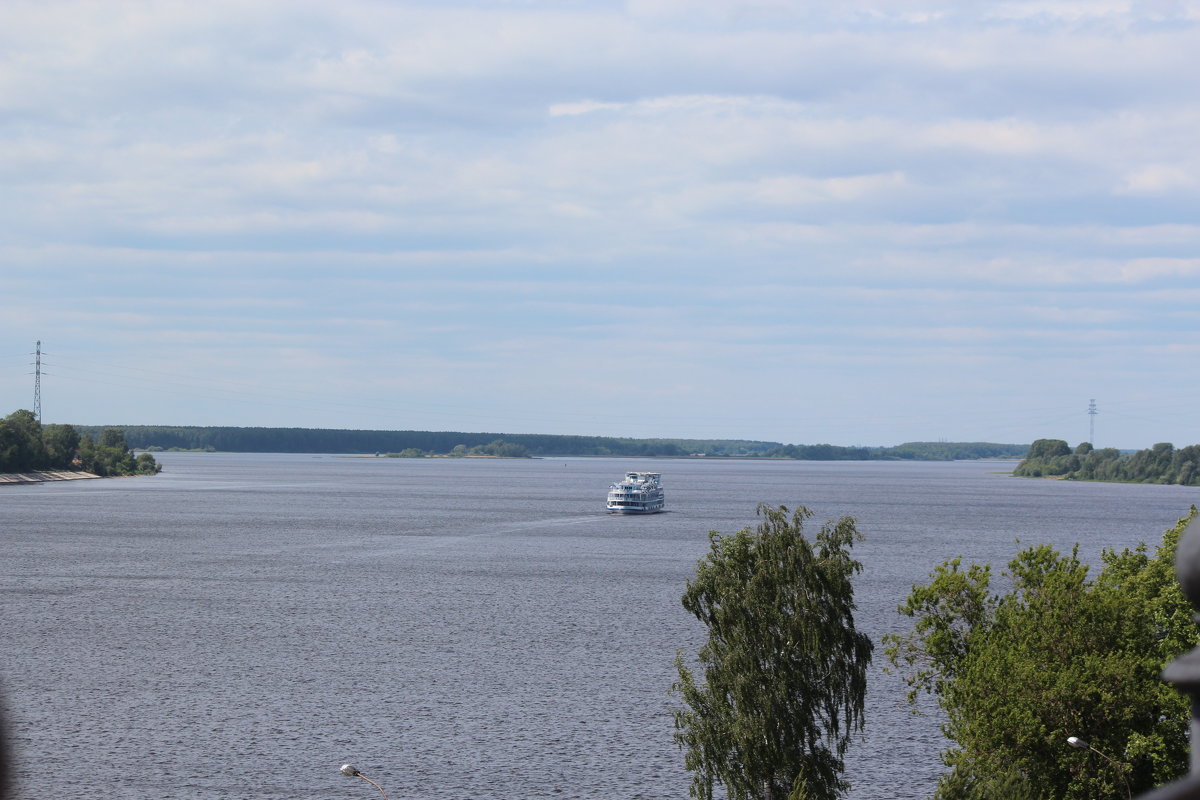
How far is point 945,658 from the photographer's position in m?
51.1

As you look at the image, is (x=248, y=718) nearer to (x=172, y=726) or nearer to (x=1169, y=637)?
(x=172, y=726)

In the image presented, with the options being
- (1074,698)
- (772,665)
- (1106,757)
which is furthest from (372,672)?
(1106,757)

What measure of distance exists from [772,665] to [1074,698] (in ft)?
41.1

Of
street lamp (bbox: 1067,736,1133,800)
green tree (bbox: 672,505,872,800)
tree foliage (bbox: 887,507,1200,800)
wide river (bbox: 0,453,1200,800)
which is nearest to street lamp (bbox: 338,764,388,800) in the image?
wide river (bbox: 0,453,1200,800)

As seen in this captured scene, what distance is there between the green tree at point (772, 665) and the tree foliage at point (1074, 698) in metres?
5.27

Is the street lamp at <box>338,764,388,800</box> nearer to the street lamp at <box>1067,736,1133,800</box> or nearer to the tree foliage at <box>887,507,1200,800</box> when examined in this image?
the tree foliage at <box>887,507,1200,800</box>

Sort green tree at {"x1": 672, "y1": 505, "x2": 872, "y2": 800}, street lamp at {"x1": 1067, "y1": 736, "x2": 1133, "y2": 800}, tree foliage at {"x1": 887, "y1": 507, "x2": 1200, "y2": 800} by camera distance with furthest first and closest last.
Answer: green tree at {"x1": 672, "y1": 505, "x2": 872, "y2": 800} < tree foliage at {"x1": 887, "y1": 507, "x2": 1200, "y2": 800} < street lamp at {"x1": 1067, "y1": 736, "x2": 1133, "y2": 800}

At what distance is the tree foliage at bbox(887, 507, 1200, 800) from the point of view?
137ft

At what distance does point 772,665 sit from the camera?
2004 inches

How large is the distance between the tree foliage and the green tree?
527cm

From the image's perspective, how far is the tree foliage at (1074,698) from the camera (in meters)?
41.8

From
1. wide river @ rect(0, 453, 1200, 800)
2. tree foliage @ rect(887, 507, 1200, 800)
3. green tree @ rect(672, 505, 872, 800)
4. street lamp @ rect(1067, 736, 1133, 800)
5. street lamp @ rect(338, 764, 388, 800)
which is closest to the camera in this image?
street lamp @ rect(338, 764, 388, 800)

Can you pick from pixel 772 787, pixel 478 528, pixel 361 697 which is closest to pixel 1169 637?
pixel 772 787

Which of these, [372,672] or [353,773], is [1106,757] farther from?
[372,672]
